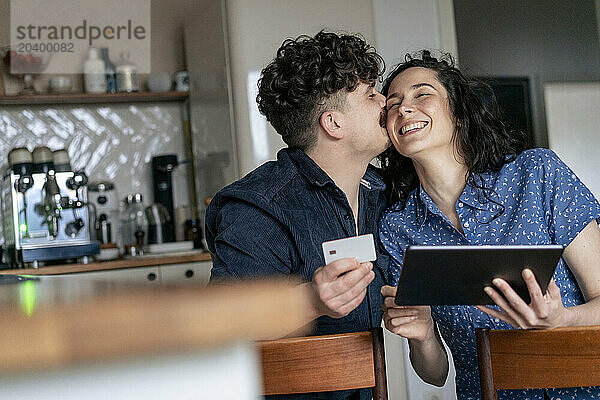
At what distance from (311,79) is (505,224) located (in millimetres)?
606

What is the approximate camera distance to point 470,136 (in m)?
1.85

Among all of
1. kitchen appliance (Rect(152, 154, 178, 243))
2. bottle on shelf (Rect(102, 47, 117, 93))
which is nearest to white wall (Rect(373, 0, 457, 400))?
kitchen appliance (Rect(152, 154, 178, 243))

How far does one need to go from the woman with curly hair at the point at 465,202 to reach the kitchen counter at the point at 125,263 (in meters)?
1.82

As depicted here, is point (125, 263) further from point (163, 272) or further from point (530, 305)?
point (530, 305)

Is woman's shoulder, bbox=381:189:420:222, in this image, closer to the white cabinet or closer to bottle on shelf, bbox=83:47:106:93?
the white cabinet

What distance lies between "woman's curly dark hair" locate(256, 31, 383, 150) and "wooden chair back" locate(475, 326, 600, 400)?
2.94ft

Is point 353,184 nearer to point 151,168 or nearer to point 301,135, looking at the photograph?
point 301,135

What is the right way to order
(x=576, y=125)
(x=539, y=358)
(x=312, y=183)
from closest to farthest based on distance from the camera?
(x=539, y=358), (x=312, y=183), (x=576, y=125)

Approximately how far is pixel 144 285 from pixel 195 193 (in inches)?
158

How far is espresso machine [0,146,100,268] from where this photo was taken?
3613mm

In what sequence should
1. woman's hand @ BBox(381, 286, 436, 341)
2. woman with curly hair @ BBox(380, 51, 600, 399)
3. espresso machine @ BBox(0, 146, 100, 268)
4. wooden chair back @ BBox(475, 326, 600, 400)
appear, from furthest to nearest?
1. espresso machine @ BBox(0, 146, 100, 268)
2. woman with curly hair @ BBox(380, 51, 600, 399)
3. woman's hand @ BBox(381, 286, 436, 341)
4. wooden chair back @ BBox(475, 326, 600, 400)

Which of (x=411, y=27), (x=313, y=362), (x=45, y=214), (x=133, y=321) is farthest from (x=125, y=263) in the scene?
(x=133, y=321)

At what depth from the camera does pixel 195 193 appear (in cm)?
429

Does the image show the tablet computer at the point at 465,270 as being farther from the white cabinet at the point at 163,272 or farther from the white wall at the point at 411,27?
the white wall at the point at 411,27
